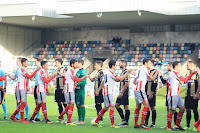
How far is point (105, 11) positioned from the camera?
30.5 m

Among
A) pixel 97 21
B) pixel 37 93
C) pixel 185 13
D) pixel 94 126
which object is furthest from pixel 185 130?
pixel 97 21

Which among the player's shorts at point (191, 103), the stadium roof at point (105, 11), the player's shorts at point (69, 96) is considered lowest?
the player's shorts at point (191, 103)

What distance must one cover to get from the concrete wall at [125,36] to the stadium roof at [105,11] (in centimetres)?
175

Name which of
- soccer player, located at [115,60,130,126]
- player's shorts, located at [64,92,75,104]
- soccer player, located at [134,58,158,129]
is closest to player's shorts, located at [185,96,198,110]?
soccer player, located at [134,58,158,129]

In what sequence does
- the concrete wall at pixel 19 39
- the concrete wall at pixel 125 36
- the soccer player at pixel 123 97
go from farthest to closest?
1. the concrete wall at pixel 19 39
2. the concrete wall at pixel 125 36
3. the soccer player at pixel 123 97

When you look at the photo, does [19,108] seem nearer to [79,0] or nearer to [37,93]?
[37,93]

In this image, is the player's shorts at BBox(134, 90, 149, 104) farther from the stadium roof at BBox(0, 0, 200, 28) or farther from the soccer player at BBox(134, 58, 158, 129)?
the stadium roof at BBox(0, 0, 200, 28)

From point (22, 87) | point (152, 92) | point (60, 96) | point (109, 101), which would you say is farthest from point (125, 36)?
point (109, 101)

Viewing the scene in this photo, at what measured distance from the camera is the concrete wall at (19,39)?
40250 mm

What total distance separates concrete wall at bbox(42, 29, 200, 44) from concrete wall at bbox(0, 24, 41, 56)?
1.29 metres

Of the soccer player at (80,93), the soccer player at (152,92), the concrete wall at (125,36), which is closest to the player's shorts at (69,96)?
the soccer player at (80,93)

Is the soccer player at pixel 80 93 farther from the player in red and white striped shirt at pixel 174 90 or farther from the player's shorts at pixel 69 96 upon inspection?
the player in red and white striped shirt at pixel 174 90

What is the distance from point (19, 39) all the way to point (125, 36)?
34.7 feet

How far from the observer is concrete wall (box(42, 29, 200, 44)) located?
38.0m
